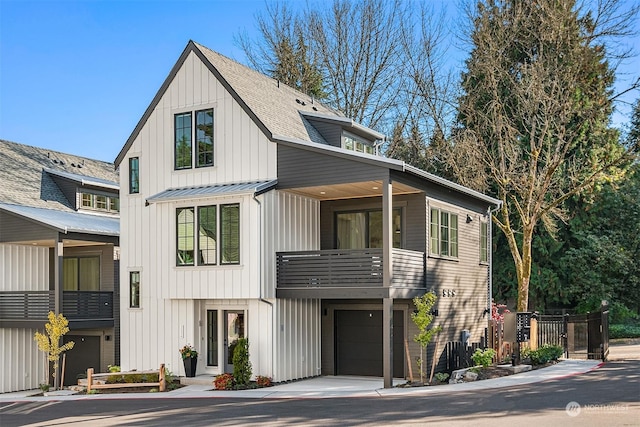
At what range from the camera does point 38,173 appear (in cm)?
3006

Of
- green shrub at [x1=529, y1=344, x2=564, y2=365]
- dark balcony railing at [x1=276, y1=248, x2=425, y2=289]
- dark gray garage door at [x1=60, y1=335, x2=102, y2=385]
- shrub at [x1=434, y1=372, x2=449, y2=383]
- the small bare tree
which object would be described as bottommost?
dark gray garage door at [x1=60, y1=335, x2=102, y2=385]

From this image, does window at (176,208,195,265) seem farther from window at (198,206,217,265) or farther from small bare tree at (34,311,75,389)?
small bare tree at (34,311,75,389)

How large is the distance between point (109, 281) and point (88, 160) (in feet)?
29.7

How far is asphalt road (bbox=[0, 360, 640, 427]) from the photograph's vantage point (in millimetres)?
13898

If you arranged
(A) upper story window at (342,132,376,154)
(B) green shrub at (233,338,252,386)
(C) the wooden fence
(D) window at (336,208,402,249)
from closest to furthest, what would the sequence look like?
(B) green shrub at (233,338,252,386), (C) the wooden fence, (D) window at (336,208,402,249), (A) upper story window at (342,132,376,154)

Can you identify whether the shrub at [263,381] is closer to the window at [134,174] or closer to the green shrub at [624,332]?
the window at [134,174]

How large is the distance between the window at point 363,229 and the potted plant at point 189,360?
5470 mm

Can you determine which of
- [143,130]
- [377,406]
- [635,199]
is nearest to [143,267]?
[143,130]

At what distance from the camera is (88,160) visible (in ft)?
113

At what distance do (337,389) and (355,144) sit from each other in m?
9.79

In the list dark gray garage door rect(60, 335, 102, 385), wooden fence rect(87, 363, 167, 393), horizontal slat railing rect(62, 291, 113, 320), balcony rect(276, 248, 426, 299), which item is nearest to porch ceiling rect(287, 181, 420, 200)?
balcony rect(276, 248, 426, 299)

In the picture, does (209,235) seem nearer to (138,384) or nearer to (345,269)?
(345,269)

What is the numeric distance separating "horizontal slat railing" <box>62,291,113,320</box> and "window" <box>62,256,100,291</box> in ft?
5.02

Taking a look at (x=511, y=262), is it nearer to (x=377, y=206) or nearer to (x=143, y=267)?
(x=377, y=206)
